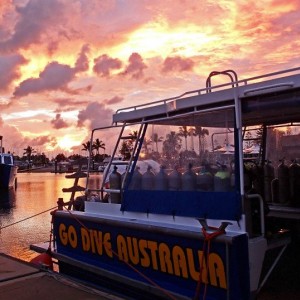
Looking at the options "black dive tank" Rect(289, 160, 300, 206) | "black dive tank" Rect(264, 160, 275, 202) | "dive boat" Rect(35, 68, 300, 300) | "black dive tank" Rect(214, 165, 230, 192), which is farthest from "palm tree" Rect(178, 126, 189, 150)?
"black dive tank" Rect(264, 160, 275, 202)

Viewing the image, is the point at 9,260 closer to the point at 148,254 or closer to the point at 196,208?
the point at 148,254

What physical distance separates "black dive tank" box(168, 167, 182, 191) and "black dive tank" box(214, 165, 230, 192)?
0.58 metres

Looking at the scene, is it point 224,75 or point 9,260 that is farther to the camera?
point 9,260

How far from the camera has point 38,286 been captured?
19.2 ft

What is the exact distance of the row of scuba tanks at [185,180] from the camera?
4.97 metres

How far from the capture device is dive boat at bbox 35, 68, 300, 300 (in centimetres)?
460

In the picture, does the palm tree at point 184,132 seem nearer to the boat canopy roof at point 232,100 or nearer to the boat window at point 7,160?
the boat canopy roof at point 232,100

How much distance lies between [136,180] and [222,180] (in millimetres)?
1460

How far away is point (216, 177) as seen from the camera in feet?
16.5

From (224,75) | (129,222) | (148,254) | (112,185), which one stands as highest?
(224,75)

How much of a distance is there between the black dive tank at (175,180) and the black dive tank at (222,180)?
58cm

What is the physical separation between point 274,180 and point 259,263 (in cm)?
328

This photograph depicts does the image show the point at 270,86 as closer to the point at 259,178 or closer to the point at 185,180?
the point at 185,180

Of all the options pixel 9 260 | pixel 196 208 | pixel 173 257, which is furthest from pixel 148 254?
pixel 9 260
